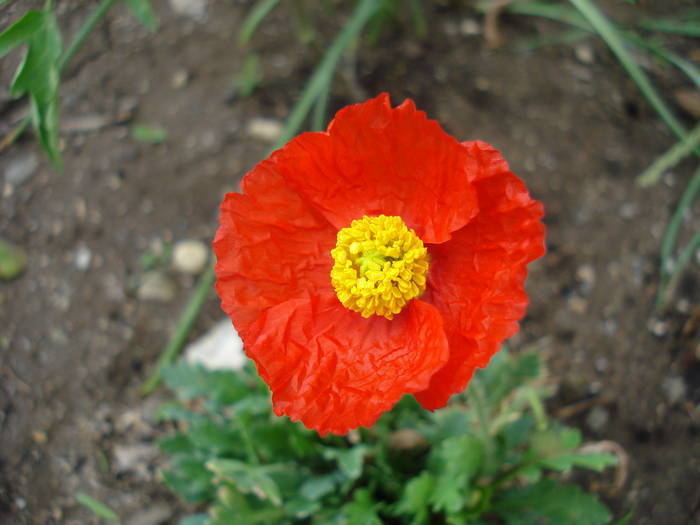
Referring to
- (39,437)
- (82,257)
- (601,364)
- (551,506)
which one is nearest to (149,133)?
(82,257)

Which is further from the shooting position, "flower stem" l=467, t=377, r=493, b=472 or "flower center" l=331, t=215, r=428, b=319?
"flower stem" l=467, t=377, r=493, b=472

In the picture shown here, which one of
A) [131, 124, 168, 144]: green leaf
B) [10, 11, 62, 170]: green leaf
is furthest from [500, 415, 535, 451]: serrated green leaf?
[131, 124, 168, 144]: green leaf

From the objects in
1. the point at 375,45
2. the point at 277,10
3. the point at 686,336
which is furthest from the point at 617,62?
the point at 277,10

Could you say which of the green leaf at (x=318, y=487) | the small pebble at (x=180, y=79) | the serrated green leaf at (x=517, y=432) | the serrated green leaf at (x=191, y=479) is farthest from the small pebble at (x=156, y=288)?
the serrated green leaf at (x=517, y=432)

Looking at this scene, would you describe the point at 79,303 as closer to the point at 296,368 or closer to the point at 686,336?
the point at 296,368

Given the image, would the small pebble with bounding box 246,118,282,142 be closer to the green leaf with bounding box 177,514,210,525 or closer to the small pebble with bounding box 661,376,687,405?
the green leaf with bounding box 177,514,210,525

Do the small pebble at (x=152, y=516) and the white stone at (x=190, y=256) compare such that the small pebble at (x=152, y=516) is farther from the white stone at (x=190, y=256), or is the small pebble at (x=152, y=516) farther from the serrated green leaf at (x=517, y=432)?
the serrated green leaf at (x=517, y=432)

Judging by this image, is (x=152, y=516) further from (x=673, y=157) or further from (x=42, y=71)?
(x=673, y=157)
